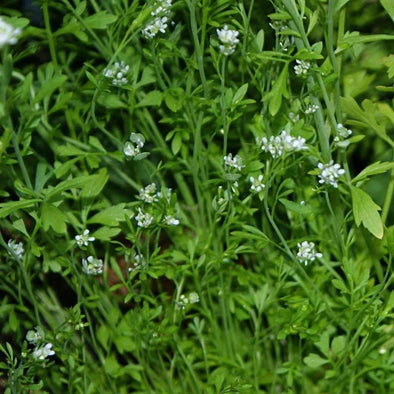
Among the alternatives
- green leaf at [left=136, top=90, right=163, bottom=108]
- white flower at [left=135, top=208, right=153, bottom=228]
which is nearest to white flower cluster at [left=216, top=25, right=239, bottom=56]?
green leaf at [left=136, top=90, right=163, bottom=108]

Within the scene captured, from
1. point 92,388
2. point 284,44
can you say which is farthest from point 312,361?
point 284,44

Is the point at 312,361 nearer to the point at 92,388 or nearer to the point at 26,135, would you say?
the point at 92,388

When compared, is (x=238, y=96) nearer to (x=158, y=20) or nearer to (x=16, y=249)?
(x=158, y=20)

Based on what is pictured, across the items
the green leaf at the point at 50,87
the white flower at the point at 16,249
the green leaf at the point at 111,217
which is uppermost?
the green leaf at the point at 50,87

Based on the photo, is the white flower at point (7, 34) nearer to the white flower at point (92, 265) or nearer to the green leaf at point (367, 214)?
the white flower at point (92, 265)

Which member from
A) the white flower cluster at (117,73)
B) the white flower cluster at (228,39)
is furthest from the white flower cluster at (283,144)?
the white flower cluster at (117,73)

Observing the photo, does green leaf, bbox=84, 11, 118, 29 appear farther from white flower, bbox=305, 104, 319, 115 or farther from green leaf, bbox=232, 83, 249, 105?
white flower, bbox=305, 104, 319, 115

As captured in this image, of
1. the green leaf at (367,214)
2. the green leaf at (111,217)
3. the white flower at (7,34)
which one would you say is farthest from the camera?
the green leaf at (111,217)

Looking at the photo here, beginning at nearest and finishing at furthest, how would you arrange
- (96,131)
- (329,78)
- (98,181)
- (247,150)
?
(329,78)
(98,181)
(247,150)
(96,131)
